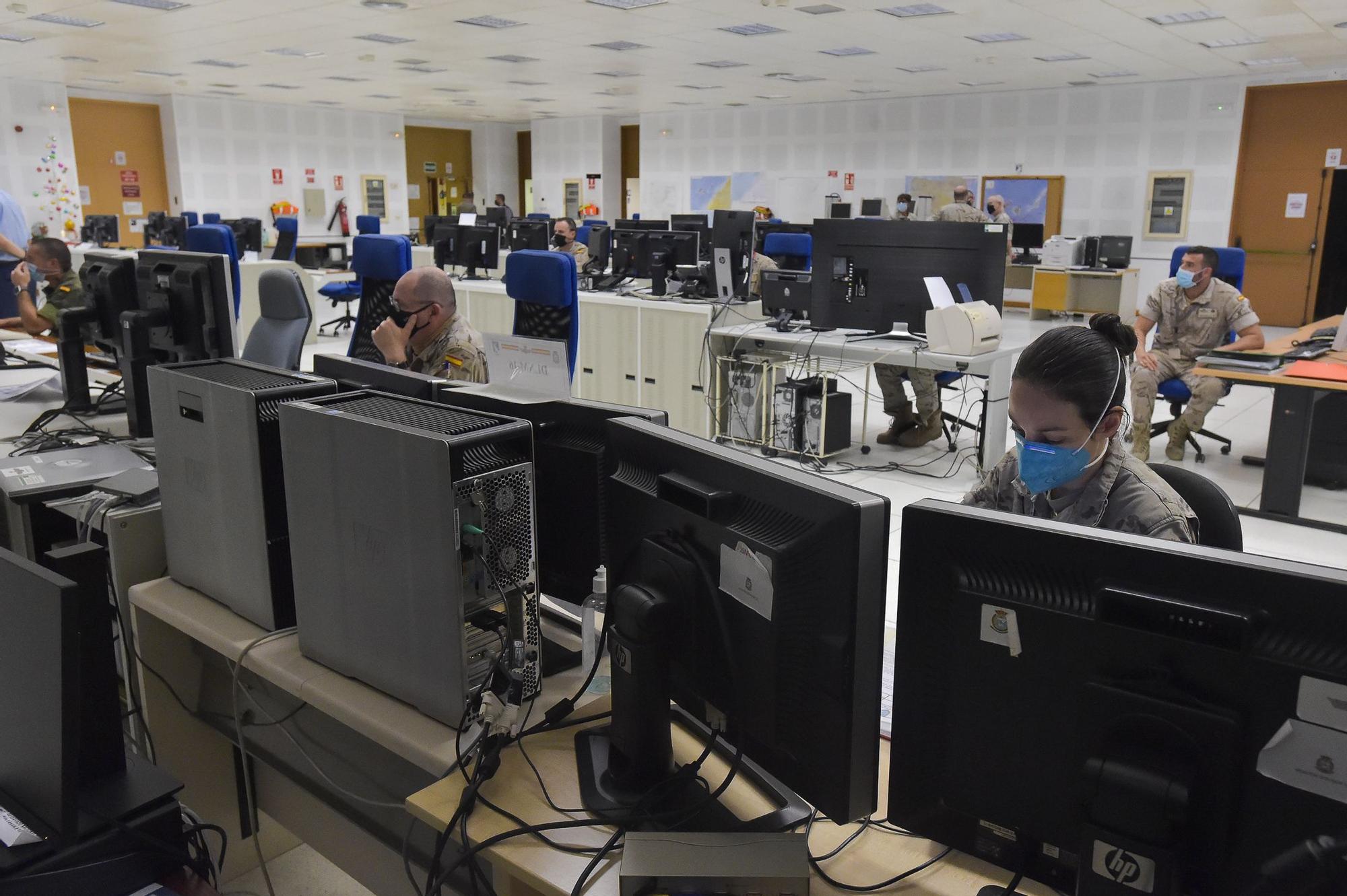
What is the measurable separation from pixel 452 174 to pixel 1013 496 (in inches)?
781

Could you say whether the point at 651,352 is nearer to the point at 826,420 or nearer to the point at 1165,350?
the point at 826,420

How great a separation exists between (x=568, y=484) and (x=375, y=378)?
575 millimetres

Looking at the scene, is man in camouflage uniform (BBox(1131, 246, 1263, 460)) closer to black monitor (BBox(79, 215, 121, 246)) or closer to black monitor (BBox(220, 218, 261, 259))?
black monitor (BBox(220, 218, 261, 259))

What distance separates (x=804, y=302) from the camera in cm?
568

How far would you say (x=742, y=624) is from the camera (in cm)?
114

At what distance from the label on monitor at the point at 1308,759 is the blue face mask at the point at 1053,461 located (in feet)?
3.10

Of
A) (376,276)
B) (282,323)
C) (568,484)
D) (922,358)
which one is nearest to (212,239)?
(376,276)

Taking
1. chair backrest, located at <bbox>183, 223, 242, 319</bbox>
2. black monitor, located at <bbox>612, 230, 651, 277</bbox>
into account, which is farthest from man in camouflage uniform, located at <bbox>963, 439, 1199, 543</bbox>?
black monitor, located at <bbox>612, 230, 651, 277</bbox>

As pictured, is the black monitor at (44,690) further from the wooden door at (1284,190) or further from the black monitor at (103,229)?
the wooden door at (1284,190)

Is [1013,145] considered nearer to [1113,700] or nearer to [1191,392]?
[1191,392]

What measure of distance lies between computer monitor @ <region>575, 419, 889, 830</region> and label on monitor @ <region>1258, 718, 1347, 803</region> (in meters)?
0.36

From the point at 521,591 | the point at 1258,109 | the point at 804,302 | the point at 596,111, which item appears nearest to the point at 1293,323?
the point at 1258,109

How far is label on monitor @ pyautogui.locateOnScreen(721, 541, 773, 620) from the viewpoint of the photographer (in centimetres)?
108

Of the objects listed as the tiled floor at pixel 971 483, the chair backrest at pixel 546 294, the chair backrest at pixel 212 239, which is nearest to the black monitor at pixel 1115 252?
the tiled floor at pixel 971 483
